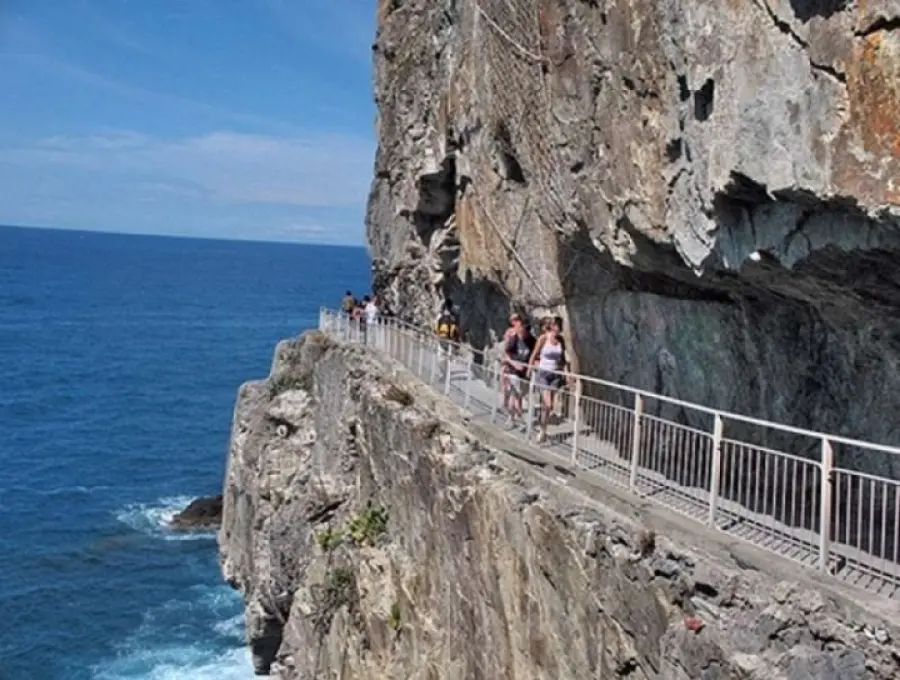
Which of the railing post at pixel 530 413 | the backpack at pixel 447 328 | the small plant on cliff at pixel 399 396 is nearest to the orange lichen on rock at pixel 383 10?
the backpack at pixel 447 328

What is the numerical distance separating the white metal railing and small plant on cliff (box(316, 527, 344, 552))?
16.5 feet

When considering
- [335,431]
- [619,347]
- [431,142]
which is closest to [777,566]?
[619,347]

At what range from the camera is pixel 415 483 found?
16766 mm

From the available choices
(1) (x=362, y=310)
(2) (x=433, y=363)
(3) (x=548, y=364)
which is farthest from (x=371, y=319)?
(3) (x=548, y=364)

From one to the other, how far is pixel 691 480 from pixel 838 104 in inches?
201

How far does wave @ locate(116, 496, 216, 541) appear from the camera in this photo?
3981 centimetres

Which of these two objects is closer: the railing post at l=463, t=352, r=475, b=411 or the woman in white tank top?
the woman in white tank top

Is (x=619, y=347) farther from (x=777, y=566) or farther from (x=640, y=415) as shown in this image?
(x=777, y=566)

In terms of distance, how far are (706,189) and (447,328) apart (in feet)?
49.6

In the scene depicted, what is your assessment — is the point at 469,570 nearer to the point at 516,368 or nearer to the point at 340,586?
the point at 516,368

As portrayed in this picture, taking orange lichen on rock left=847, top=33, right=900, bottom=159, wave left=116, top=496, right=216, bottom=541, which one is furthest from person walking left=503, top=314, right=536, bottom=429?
wave left=116, top=496, right=216, bottom=541

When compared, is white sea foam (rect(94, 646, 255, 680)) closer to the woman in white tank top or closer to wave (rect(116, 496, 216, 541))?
wave (rect(116, 496, 216, 541))

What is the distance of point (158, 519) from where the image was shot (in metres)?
41.0

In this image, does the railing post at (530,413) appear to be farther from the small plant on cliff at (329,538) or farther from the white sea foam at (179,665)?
the white sea foam at (179,665)
